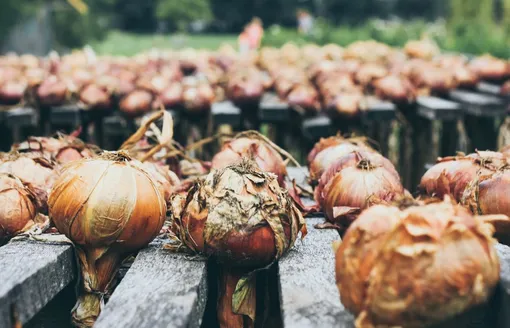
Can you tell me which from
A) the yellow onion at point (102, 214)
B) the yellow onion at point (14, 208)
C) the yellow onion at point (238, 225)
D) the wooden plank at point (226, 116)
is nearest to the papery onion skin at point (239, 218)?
the yellow onion at point (238, 225)

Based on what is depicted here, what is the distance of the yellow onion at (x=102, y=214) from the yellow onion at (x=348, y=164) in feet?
1.70

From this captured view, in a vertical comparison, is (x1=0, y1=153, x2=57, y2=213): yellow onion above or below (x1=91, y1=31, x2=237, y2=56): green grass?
above

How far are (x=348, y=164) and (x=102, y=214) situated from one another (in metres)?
0.72

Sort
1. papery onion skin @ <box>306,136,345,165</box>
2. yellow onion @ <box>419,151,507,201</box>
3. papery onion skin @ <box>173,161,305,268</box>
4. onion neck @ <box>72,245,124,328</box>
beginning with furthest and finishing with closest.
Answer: papery onion skin @ <box>306,136,345,165</box>
yellow onion @ <box>419,151,507,201</box>
onion neck @ <box>72,245,124,328</box>
papery onion skin @ <box>173,161,305,268</box>

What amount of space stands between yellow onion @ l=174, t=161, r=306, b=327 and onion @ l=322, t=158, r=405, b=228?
199 mm

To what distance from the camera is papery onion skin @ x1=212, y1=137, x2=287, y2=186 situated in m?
1.97

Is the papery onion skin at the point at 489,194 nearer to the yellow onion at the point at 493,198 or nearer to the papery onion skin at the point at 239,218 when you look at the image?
the yellow onion at the point at 493,198

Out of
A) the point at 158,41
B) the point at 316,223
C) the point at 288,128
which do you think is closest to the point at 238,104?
the point at 288,128

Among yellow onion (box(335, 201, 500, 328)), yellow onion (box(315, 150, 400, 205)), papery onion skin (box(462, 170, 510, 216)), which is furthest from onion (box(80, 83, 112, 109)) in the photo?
yellow onion (box(335, 201, 500, 328))

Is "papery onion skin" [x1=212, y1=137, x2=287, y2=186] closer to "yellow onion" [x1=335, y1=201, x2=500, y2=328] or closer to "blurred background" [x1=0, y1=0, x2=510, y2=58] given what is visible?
"yellow onion" [x1=335, y1=201, x2=500, y2=328]

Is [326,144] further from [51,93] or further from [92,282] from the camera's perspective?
[51,93]

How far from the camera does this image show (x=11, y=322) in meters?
1.30

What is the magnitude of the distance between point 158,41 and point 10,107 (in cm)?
2179

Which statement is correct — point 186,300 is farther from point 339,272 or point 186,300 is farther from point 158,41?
point 158,41
